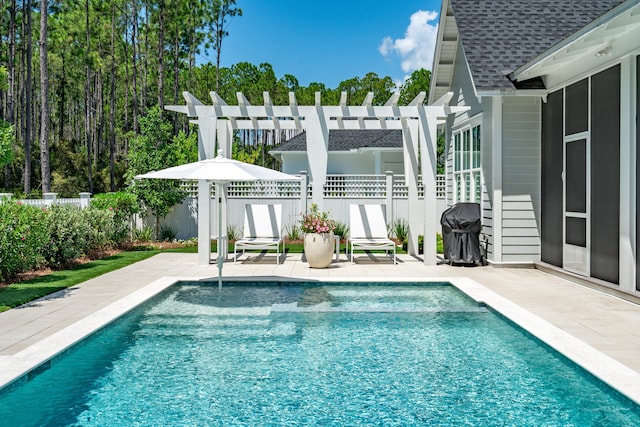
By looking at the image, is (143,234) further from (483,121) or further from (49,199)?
(483,121)

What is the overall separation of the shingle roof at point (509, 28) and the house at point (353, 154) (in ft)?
42.9

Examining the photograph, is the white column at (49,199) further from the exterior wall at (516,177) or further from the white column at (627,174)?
the white column at (627,174)

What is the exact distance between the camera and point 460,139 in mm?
13273

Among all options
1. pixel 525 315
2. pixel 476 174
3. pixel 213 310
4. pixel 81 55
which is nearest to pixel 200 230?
pixel 213 310

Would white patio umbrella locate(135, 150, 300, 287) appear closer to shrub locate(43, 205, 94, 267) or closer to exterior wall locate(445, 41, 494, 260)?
shrub locate(43, 205, 94, 267)

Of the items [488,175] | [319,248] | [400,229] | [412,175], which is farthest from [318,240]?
[400,229]

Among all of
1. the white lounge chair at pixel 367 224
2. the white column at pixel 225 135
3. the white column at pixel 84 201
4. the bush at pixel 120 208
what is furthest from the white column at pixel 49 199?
the white lounge chair at pixel 367 224

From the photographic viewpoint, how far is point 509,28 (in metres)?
11.2

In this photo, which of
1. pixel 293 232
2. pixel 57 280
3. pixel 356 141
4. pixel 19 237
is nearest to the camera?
pixel 19 237

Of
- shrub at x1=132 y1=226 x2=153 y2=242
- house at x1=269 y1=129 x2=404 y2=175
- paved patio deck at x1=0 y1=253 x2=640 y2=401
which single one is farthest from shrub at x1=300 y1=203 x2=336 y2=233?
house at x1=269 y1=129 x2=404 y2=175

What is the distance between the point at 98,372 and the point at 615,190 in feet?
22.3

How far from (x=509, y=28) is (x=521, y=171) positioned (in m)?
3.06

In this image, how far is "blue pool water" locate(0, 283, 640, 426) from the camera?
392cm

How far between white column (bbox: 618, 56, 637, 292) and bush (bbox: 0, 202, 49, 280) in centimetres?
869
